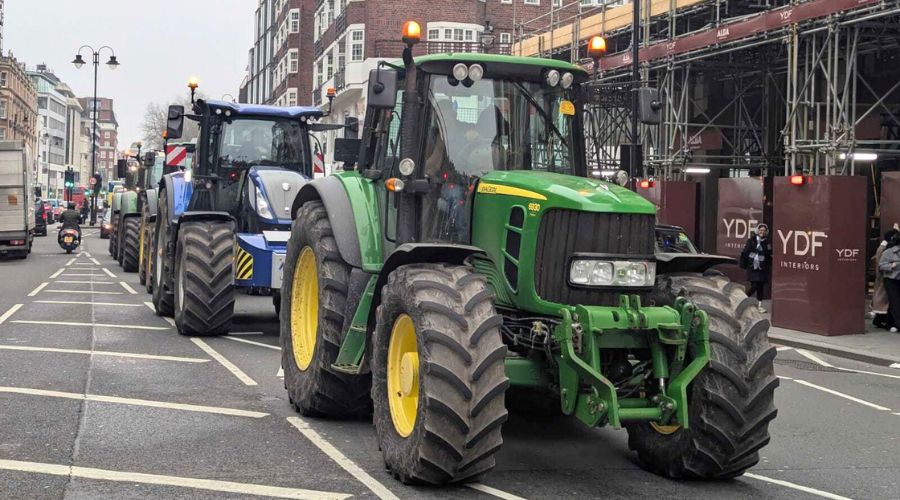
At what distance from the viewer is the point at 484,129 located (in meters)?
7.88

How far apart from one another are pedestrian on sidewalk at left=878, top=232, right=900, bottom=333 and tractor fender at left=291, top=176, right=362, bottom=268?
39.5ft

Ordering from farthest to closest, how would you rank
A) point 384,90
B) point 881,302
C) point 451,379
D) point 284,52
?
point 284,52
point 881,302
point 384,90
point 451,379

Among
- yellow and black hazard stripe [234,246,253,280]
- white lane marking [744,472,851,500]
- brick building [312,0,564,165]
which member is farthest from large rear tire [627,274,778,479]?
brick building [312,0,564,165]

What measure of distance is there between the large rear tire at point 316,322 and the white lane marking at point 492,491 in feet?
6.68

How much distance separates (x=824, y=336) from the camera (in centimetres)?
1792

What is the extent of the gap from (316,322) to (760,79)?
17923mm

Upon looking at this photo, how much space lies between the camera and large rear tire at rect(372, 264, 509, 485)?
20.8 ft

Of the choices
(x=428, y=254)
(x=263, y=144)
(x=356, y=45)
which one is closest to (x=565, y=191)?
(x=428, y=254)

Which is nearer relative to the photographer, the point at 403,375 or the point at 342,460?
the point at 403,375

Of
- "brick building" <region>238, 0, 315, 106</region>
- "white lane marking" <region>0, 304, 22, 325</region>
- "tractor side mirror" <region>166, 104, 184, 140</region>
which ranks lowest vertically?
"white lane marking" <region>0, 304, 22, 325</region>

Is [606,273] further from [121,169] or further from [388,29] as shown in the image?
[388,29]

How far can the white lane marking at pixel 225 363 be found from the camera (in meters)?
10.7

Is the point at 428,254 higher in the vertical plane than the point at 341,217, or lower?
lower

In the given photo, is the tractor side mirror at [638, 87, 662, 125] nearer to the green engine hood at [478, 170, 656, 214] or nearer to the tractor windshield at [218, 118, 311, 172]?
the green engine hood at [478, 170, 656, 214]
